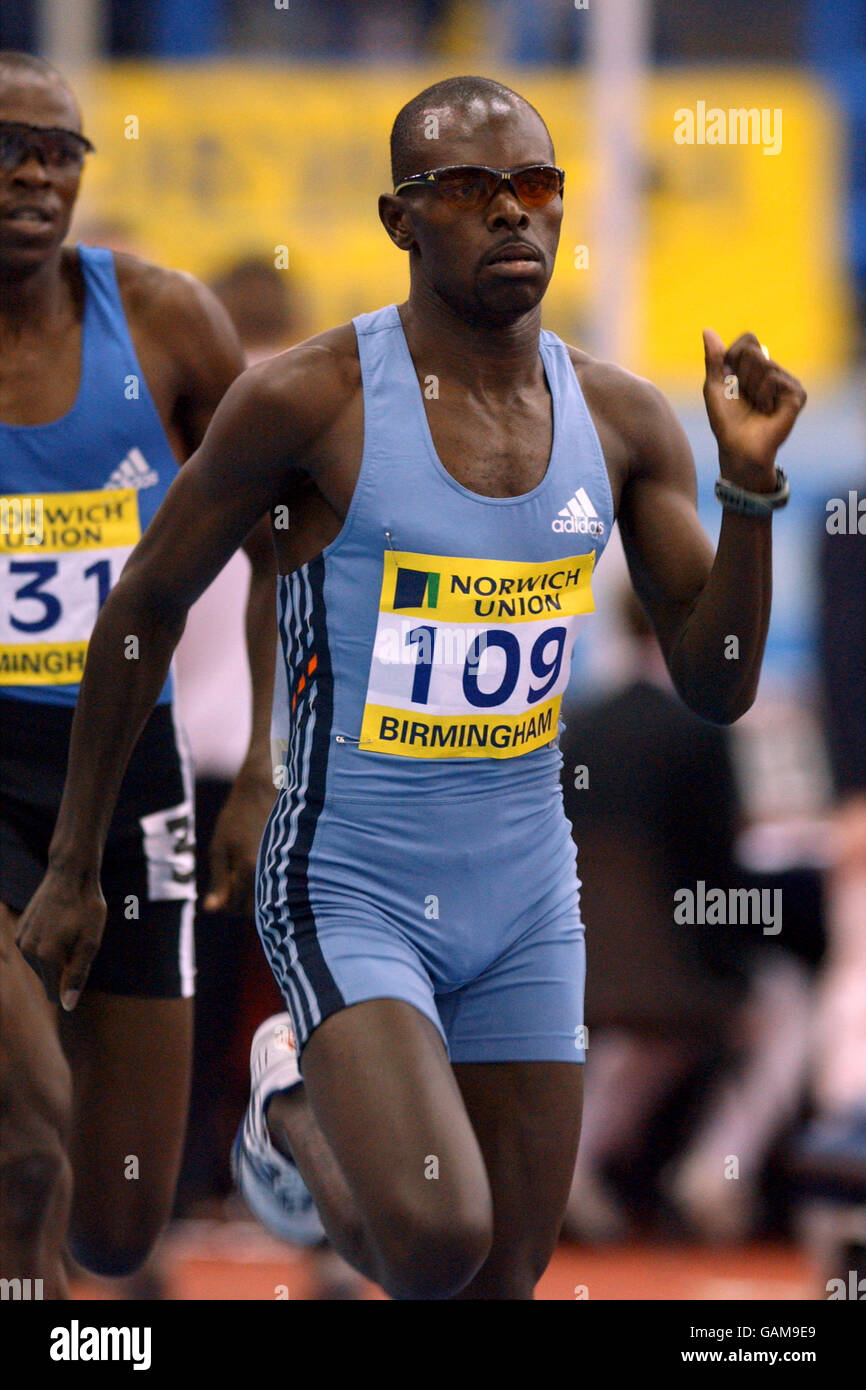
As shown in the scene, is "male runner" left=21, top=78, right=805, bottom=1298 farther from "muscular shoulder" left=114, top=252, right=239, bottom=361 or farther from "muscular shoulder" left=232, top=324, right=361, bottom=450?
"muscular shoulder" left=114, top=252, right=239, bottom=361

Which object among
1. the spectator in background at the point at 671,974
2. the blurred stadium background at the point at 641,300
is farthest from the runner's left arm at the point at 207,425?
the spectator in background at the point at 671,974

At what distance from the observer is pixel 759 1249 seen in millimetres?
6270

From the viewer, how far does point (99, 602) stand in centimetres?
402

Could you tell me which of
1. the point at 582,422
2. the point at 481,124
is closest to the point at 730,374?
the point at 582,422

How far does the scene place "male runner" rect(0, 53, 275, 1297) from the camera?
3.96m

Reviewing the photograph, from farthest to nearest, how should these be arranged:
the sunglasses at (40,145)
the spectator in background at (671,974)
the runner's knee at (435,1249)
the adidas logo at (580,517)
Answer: the spectator in background at (671,974), the sunglasses at (40,145), the adidas logo at (580,517), the runner's knee at (435,1249)

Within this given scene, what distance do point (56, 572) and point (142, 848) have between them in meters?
0.60

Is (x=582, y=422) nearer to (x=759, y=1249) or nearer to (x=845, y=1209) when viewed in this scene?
(x=845, y=1209)

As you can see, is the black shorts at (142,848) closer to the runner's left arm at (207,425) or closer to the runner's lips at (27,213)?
the runner's left arm at (207,425)

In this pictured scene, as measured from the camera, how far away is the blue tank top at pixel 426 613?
3266mm

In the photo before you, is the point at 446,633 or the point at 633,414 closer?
the point at 446,633

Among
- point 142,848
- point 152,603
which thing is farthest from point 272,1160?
point 152,603

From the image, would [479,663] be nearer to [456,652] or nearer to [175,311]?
[456,652]

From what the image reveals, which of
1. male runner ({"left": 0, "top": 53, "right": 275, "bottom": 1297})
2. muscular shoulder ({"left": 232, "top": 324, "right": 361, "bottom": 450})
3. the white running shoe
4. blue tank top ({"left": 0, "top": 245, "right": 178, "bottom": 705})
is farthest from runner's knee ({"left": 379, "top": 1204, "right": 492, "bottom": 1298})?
blue tank top ({"left": 0, "top": 245, "right": 178, "bottom": 705})
